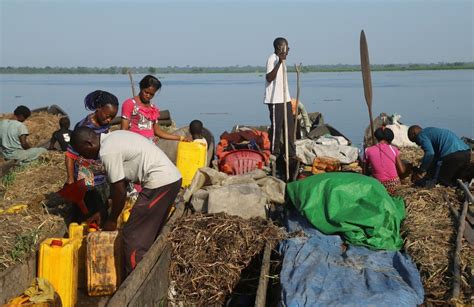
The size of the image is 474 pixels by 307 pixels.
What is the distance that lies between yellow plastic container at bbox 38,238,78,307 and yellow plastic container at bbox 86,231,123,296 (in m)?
0.16

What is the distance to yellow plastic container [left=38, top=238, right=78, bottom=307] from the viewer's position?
381 cm

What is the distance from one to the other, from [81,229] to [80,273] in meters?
0.36

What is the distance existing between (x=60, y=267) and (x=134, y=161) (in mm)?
964

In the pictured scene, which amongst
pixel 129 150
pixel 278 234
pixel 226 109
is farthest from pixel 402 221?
pixel 226 109

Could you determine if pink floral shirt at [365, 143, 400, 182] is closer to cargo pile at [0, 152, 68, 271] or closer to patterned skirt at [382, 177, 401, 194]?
patterned skirt at [382, 177, 401, 194]

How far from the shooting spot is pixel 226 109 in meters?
23.4

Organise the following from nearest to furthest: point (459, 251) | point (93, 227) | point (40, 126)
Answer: point (459, 251), point (93, 227), point (40, 126)

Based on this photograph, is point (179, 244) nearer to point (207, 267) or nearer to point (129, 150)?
point (207, 267)

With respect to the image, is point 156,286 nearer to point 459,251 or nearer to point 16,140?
point 459,251

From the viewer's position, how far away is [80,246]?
4160 millimetres

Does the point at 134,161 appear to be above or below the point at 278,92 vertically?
below

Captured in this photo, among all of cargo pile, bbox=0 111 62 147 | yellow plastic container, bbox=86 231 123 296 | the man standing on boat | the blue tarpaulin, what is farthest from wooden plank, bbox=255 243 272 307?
cargo pile, bbox=0 111 62 147

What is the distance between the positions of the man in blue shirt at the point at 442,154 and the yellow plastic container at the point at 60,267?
14.0 ft

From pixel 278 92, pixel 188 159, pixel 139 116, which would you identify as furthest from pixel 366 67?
pixel 139 116
